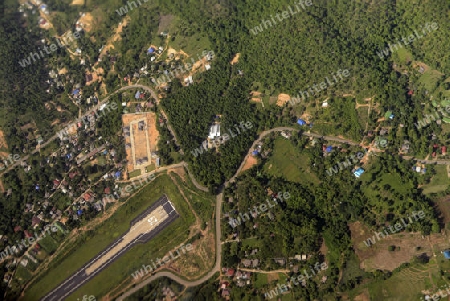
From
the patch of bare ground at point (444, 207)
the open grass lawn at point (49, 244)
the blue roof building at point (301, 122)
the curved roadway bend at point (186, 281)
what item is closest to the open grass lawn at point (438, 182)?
the patch of bare ground at point (444, 207)

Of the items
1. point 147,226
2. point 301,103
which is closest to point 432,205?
point 301,103

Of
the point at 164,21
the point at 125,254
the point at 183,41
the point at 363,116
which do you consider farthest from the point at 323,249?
the point at 164,21

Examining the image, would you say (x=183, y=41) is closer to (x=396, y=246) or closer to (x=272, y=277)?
(x=272, y=277)

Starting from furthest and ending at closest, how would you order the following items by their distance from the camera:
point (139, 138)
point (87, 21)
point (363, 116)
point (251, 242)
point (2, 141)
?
point (87, 21), point (2, 141), point (139, 138), point (363, 116), point (251, 242)

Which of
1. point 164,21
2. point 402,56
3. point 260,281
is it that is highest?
point 164,21

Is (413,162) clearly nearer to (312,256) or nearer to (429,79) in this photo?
(429,79)

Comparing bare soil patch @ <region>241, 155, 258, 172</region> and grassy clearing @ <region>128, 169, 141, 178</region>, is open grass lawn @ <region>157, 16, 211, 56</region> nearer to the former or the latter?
bare soil patch @ <region>241, 155, 258, 172</region>
